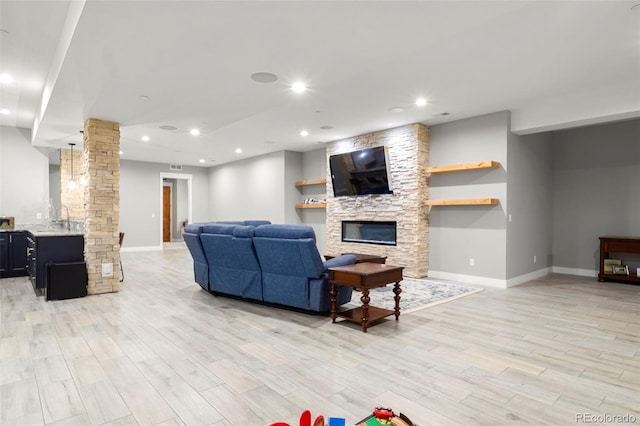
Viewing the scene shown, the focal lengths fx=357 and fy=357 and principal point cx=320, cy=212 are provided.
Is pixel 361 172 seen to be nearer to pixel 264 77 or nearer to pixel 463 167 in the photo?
pixel 463 167

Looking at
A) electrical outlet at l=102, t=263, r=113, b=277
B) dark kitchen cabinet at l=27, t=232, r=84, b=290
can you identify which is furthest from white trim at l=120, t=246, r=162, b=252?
electrical outlet at l=102, t=263, r=113, b=277

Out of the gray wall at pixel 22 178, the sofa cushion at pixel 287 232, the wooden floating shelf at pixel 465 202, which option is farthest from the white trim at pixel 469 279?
the gray wall at pixel 22 178

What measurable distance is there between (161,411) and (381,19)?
3.18 meters

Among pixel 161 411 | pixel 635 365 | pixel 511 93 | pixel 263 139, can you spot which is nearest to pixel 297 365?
pixel 161 411

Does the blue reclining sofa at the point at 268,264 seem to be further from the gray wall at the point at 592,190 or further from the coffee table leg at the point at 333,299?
the gray wall at the point at 592,190

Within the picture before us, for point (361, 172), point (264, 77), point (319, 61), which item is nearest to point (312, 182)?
point (361, 172)

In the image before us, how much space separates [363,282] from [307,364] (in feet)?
3.27

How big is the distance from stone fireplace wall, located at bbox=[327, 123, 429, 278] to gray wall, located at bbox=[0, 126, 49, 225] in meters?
6.82

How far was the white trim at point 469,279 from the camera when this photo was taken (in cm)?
568

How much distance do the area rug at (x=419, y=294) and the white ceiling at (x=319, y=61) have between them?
108 inches

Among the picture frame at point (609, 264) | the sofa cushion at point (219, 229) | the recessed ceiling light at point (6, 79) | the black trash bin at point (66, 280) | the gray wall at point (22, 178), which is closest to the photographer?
the sofa cushion at point (219, 229)

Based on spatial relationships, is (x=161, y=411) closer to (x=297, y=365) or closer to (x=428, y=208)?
(x=297, y=365)

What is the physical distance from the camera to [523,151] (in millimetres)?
6109

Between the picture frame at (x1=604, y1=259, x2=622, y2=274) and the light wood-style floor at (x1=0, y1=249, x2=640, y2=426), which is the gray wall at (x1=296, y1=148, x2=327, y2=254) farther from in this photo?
the picture frame at (x1=604, y1=259, x2=622, y2=274)
